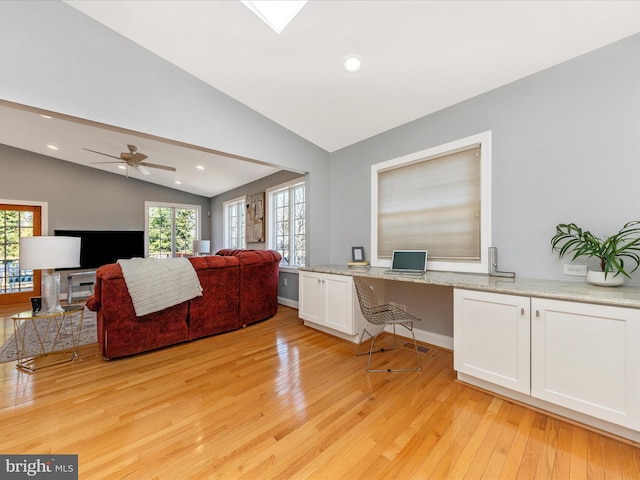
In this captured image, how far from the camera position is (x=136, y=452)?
138 cm

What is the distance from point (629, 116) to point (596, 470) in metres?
2.17

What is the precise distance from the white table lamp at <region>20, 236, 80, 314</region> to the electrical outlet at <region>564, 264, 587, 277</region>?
4.12m

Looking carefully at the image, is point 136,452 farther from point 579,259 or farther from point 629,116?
point 629,116

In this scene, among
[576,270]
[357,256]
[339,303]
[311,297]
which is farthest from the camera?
[357,256]

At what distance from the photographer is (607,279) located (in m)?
1.72

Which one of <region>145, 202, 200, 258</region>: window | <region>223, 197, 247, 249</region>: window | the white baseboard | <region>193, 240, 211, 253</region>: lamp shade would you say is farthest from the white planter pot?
<region>145, 202, 200, 258</region>: window

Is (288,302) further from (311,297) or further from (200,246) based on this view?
(200,246)

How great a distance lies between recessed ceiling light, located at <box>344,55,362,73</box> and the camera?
7.32 ft

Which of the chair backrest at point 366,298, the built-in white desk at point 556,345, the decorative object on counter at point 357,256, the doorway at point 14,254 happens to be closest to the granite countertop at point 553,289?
the built-in white desk at point 556,345

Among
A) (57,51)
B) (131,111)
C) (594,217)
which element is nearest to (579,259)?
(594,217)

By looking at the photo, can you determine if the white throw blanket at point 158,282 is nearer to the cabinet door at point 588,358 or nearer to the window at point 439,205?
the window at point 439,205

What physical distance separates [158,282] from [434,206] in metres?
2.97

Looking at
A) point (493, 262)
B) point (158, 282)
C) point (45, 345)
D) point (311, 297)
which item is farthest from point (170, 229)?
point (493, 262)

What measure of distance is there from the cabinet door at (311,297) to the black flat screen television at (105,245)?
15.2 ft
